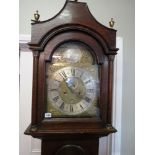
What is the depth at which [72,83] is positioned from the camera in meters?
0.92

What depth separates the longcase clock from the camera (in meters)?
0.89

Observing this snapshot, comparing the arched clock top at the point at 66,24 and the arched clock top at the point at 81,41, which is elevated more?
the arched clock top at the point at 66,24

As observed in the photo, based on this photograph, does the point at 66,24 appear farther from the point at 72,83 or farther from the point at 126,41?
the point at 126,41

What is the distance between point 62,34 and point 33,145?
886 mm

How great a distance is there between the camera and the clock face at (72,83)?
91 cm

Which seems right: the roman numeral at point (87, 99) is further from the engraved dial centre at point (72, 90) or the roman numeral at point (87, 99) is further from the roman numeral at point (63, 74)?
the roman numeral at point (63, 74)

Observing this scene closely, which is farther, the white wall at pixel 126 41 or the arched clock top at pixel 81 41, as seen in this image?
the white wall at pixel 126 41

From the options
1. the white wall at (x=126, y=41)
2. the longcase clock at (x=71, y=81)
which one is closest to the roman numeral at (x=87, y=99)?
the longcase clock at (x=71, y=81)

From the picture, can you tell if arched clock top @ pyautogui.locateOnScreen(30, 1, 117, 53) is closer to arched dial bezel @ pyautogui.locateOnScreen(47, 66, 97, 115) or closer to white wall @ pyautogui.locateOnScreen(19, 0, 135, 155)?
arched dial bezel @ pyautogui.locateOnScreen(47, 66, 97, 115)

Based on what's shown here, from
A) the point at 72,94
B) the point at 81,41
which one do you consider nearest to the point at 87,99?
the point at 72,94

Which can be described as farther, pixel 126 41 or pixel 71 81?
pixel 126 41

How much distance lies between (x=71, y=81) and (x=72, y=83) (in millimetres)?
11
